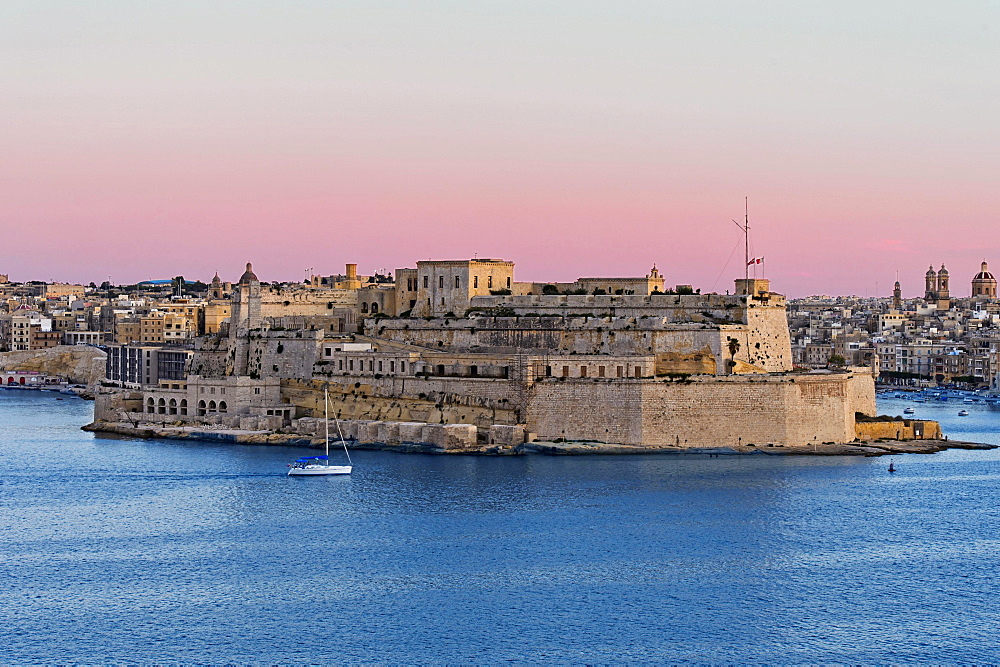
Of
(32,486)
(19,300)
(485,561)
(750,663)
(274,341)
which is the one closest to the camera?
(750,663)

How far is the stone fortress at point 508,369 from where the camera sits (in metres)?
32.5

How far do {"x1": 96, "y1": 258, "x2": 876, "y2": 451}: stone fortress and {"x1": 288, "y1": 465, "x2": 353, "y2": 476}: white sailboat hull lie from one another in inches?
139

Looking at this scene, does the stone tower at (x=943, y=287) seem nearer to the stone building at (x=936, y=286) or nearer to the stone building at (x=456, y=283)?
the stone building at (x=936, y=286)

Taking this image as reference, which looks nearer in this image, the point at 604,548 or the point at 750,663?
the point at 750,663

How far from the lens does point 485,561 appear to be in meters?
21.8

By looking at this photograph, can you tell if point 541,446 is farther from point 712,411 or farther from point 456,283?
point 456,283

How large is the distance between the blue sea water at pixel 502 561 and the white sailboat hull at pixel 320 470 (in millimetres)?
275

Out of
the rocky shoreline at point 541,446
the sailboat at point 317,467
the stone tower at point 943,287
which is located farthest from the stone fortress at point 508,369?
the stone tower at point 943,287

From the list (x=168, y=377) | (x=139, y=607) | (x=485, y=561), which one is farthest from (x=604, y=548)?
(x=168, y=377)

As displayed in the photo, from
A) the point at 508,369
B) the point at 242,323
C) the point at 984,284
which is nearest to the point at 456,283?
the point at 508,369

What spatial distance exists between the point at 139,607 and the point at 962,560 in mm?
12865

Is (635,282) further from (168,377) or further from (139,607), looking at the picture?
(139,607)

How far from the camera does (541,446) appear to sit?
107ft

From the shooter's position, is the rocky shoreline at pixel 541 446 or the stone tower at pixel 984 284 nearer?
the rocky shoreline at pixel 541 446
